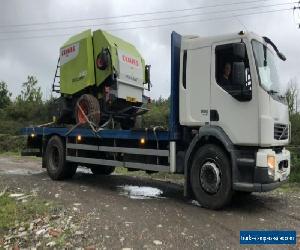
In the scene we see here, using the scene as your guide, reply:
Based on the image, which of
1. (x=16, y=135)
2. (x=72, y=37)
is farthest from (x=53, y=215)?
(x=16, y=135)

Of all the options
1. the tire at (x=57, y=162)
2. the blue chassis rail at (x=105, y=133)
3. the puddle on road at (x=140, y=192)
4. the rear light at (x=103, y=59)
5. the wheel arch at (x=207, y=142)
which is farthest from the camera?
the tire at (x=57, y=162)

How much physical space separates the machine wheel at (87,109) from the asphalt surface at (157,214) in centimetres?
158

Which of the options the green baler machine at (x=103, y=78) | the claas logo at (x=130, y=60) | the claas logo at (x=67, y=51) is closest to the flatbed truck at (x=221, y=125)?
the green baler machine at (x=103, y=78)

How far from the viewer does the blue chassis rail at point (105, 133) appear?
9031mm

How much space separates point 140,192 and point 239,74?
3.73 meters

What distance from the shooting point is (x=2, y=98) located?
4091cm

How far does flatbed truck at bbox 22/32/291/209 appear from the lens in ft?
25.0

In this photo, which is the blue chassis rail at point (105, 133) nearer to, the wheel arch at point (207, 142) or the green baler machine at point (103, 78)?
A: the green baler machine at point (103, 78)

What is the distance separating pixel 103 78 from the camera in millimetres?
11109

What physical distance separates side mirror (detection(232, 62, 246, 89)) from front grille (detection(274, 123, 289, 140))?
36.5 inches

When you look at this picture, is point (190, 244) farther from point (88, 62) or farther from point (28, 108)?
point (28, 108)

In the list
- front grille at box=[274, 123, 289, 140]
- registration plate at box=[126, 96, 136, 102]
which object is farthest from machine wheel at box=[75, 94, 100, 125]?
front grille at box=[274, 123, 289, 140]

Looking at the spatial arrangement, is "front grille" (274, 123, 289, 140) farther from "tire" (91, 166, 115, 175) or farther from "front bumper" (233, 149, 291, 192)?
"tire" (91, 166, 115, 175)

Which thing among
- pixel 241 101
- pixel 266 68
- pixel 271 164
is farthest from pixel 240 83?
pixel 271 164
